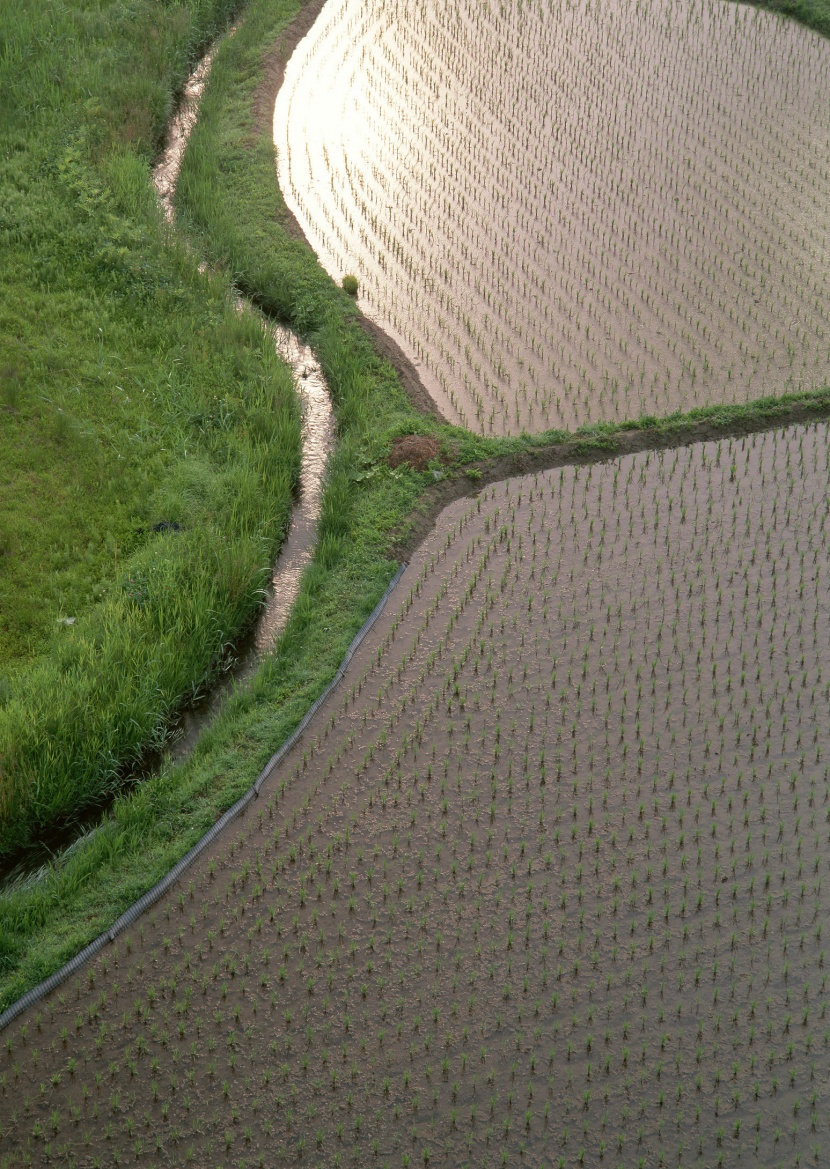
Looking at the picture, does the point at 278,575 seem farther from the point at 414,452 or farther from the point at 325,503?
the point at 414,452

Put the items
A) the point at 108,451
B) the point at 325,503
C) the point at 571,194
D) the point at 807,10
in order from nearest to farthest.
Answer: the point at 325,503 < the point at 108,451 < the point at 571,194 < the point at 807,10

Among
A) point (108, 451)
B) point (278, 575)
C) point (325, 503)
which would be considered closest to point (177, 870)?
point (278, 575)

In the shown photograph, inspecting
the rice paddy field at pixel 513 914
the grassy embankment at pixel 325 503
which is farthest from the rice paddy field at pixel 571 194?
the rice paddy field at pixel 513 914

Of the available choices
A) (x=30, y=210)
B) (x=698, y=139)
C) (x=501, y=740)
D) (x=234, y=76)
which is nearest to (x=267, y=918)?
(x=501, y=740)

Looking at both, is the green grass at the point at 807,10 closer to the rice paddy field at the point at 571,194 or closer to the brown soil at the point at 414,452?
the rice paddy field at the point at 571,194

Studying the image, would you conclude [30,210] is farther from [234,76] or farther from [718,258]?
[718,258]
